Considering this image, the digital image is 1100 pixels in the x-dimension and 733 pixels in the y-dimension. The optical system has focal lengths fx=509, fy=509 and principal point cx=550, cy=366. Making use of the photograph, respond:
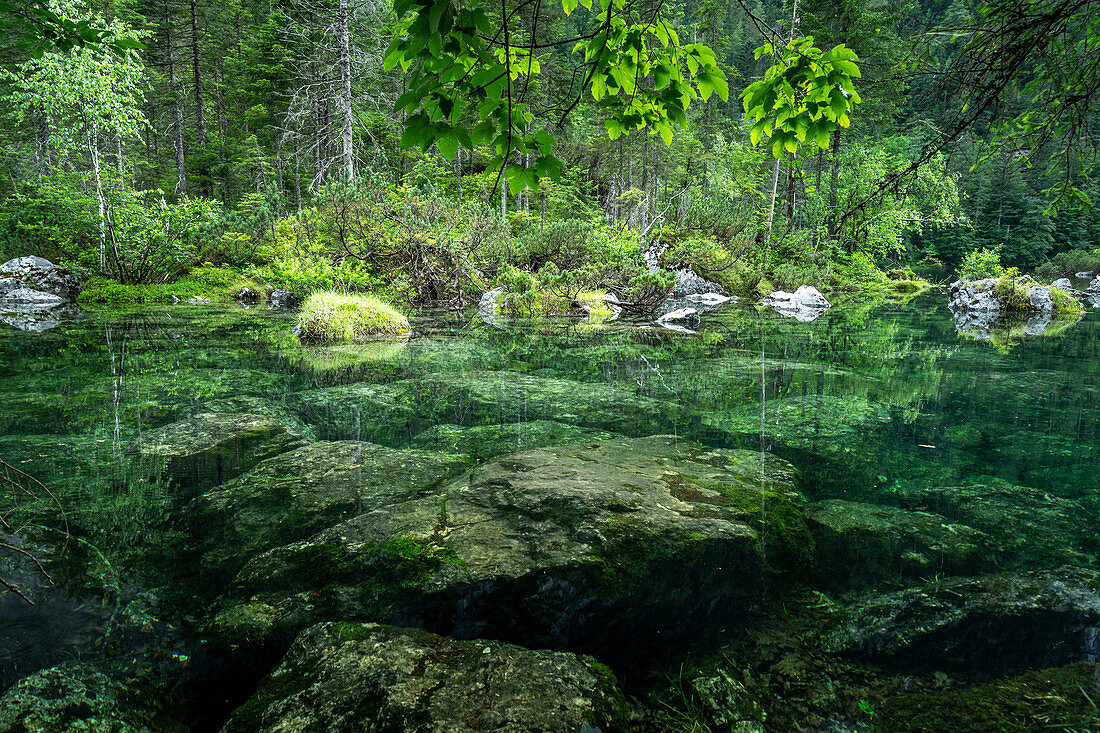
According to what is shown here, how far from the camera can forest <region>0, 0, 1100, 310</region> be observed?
2299 mm

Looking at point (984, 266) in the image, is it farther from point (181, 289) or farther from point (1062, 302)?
point (181, 289)

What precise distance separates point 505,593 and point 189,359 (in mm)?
7970

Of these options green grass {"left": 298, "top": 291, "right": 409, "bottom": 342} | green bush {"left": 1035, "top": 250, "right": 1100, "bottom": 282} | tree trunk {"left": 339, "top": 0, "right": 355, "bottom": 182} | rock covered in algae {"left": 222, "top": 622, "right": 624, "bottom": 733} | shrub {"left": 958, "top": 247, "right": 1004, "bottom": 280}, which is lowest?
rock covered in algae {"left": 222, "top": 622, "right": 624, "bottom": 733}

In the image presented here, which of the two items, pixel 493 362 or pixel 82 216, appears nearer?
pixel 493 362

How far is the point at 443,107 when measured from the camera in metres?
1.91

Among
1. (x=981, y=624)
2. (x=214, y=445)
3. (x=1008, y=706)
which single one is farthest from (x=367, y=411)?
(x=1008, y=706)

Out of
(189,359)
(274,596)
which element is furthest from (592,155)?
(274,596)

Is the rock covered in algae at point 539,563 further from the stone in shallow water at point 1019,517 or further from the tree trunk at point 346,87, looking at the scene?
the tree trunk at point 346,87

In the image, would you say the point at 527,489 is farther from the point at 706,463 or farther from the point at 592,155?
the point at 592,155

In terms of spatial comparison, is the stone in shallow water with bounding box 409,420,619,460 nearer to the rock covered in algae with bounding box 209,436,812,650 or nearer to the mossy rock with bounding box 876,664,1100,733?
the rock covered in algae with bounding box 209,436,812,650

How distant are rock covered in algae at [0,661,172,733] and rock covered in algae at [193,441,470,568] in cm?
89

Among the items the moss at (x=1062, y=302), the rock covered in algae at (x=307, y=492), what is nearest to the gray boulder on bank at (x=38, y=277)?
the rock covered in algae at (x=307, y=492)

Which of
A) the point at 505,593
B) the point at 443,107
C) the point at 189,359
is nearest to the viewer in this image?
the point at 443,107

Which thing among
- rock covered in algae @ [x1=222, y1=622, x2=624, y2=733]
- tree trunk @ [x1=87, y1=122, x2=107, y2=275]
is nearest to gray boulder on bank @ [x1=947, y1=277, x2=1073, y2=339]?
rock covered in algae @ [x1=222, y1=622, x2=624, y2=733]
